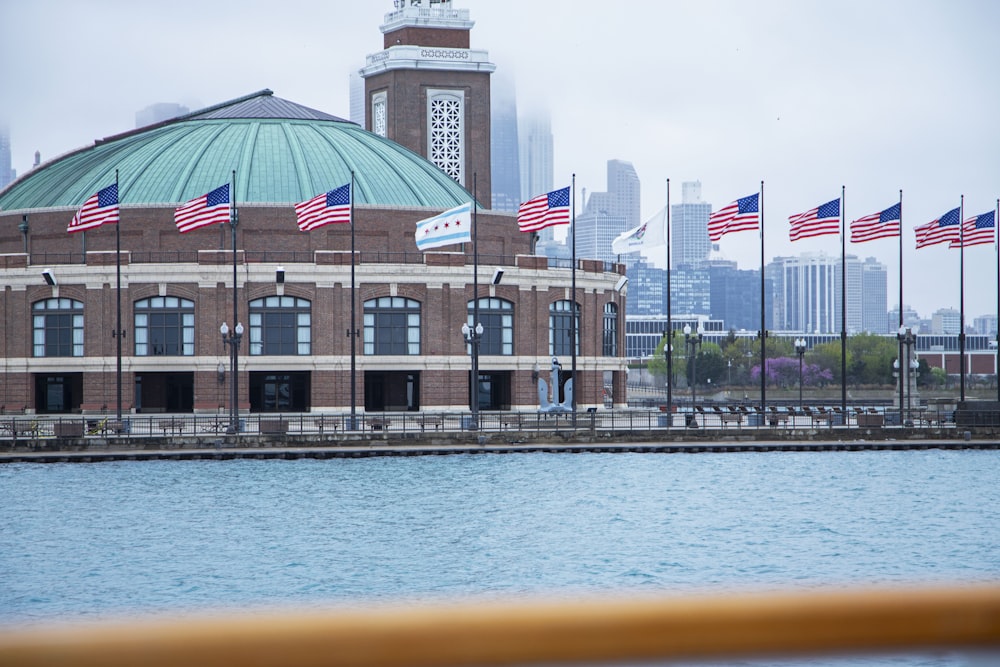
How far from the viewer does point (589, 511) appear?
43.7m

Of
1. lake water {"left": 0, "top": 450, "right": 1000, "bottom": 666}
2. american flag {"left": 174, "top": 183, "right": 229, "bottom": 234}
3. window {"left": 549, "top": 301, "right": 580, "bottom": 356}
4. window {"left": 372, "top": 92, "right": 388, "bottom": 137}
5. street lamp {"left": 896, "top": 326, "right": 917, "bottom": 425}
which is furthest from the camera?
window {"left": 372, "top": 92, "right": 388, "bottom": 137}

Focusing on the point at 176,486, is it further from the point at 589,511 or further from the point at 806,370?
the point at 806,370

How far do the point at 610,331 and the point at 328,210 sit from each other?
29.7 m

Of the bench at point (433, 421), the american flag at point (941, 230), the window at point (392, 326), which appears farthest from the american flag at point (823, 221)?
the window at point (392, 326)

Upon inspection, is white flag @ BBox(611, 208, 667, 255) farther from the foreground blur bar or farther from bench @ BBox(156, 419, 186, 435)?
the foreground blur bar

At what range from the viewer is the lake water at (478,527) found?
31234 millimetres

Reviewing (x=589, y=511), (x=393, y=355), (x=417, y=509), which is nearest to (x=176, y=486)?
(x=417, y=509)

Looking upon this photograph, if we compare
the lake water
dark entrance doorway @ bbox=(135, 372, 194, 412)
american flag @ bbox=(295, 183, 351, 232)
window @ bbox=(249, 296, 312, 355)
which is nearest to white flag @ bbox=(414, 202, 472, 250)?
american flag @ bbox=(295, 183, 351, 232)

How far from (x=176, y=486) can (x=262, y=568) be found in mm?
15627

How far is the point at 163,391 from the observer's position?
77.0 m

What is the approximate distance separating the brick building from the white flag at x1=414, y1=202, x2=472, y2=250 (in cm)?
1350

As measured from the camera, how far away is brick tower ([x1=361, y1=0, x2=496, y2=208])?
10788cm

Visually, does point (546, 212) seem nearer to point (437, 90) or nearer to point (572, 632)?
point (437, 90)

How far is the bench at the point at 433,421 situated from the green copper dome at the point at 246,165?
22.7m
